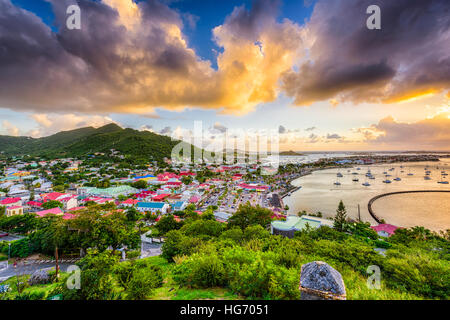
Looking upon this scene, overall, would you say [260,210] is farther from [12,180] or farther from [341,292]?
[12,180]

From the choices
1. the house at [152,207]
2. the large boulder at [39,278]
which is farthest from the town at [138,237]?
the house at [152,207]

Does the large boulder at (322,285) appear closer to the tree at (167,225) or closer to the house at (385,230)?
the tree at (167,225)

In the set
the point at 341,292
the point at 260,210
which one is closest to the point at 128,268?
the point at 341,292

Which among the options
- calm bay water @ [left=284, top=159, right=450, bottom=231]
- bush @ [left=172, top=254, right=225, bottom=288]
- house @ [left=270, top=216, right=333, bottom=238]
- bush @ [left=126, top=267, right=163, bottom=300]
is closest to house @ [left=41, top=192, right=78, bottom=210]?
house @ [left=270, top=216, right=333, bottom=238]

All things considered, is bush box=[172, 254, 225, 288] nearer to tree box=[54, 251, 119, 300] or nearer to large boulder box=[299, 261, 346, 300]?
tree box=[54, 251, 119, 300]

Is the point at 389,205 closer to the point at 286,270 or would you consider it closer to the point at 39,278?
the point at 286,270

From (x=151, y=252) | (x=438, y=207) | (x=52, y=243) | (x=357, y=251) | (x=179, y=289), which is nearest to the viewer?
(x=179, y=289)
